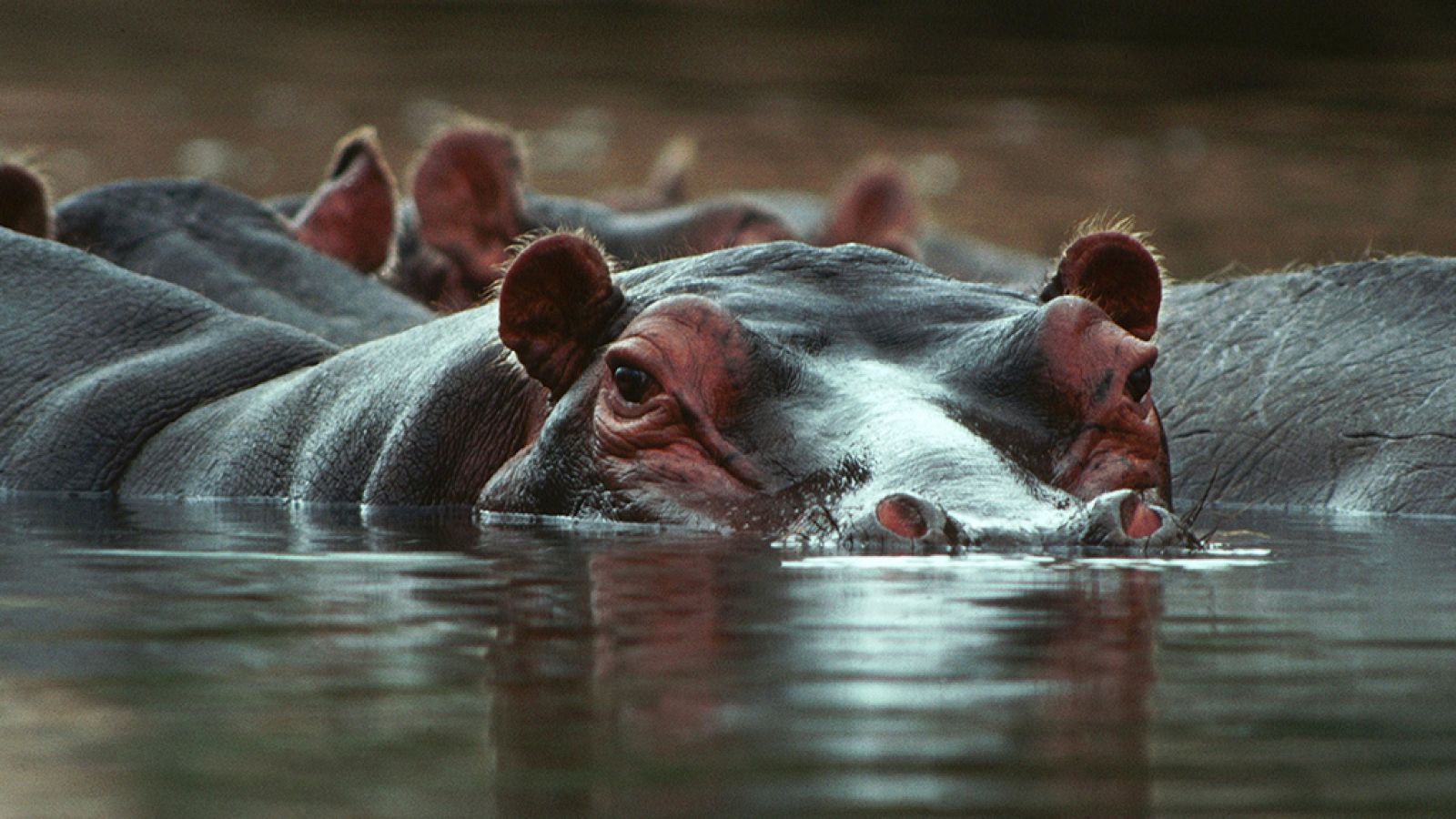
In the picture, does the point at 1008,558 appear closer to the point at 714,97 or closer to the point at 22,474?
the point at 22,474

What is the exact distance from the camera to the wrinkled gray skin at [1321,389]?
7.77m

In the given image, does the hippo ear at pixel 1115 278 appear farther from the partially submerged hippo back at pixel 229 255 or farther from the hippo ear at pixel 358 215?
the hippo ear at pixel 358 215

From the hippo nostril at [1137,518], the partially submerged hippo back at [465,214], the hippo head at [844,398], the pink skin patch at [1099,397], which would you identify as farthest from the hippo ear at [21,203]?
the hippo nostril at [1137,518]

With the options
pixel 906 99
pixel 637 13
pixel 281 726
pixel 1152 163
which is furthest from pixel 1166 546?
pixel 637 13

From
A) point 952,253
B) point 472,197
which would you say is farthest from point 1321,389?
point 952,253

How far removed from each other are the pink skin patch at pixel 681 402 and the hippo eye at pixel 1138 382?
83 cm

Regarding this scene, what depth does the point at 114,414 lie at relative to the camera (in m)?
7.53

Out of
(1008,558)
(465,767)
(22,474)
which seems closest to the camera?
(465,767)

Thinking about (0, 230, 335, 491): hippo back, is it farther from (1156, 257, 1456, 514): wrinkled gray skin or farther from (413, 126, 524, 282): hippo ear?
(1156, 257, 1456, 514): wrinkled gray skin

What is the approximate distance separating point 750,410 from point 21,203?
168 inches

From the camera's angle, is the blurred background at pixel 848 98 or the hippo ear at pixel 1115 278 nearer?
the hippo ear at pixel 1115 278

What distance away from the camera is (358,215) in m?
10.6

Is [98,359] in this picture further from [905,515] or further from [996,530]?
[996,530]

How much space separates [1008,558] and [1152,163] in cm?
3628
